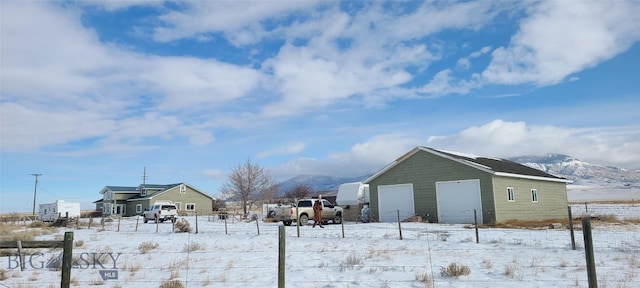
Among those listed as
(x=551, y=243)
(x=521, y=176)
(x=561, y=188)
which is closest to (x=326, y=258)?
(x=551, y=243)

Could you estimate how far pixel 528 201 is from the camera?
30188 millimetres

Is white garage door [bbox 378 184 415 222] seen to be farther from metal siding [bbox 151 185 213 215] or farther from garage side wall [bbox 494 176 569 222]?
metal siding [bbox 151 185 213 215]

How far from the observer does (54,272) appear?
11.4 metres

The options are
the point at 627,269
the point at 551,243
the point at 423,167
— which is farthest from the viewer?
the point at 423,167

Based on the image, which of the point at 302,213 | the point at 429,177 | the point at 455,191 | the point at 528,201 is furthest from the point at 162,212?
the point at 528,201

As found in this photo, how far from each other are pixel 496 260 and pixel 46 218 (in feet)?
189

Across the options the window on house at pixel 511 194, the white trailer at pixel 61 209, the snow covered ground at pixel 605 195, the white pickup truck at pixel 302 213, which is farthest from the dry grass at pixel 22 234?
the snow covered ground at pixel 605 195

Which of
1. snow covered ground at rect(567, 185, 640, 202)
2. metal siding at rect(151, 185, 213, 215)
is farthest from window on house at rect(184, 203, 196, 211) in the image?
snow covered ground at rect(567, 185, 640, 202)

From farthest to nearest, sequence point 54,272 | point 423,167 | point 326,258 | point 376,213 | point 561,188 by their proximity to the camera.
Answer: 1. point 561,188
2. point 376,213
3. point 423,167
4. point 326,258
5. point 54,272

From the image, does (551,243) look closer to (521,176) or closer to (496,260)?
(496,260)

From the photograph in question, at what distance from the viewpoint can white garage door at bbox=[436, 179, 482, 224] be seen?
27347mm

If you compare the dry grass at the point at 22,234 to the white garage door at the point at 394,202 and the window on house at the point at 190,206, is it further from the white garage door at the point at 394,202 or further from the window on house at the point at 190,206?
the window on house at the point at 190,206

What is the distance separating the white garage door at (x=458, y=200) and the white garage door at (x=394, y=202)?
204 cm

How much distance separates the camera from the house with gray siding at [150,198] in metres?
63.2
